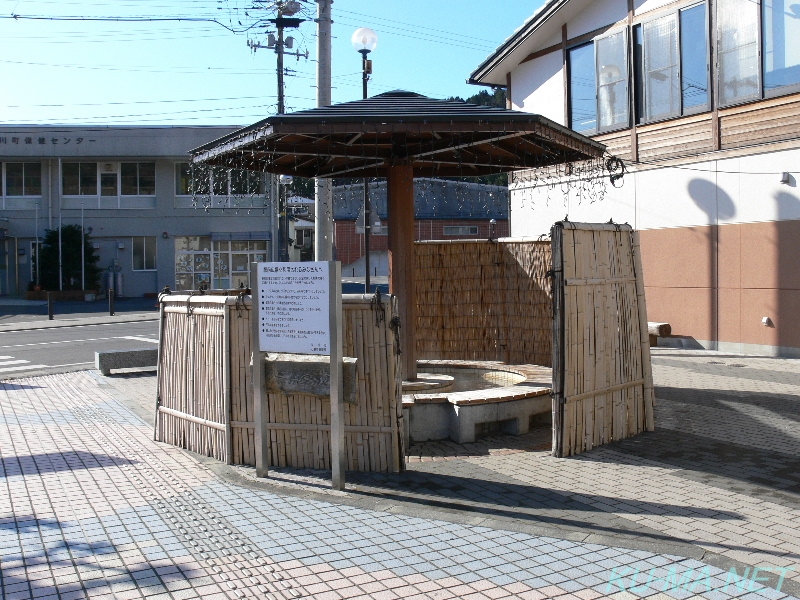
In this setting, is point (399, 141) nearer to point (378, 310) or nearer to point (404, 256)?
point (404, 256)

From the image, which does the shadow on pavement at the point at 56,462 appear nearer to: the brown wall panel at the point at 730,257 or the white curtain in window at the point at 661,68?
the brown wall panel at the point at 730,257

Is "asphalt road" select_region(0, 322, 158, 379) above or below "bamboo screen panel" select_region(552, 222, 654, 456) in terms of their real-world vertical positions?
below

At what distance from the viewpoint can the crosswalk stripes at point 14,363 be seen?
15227 mm

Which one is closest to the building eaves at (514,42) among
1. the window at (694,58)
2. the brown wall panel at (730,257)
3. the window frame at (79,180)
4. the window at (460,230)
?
the window at (694,58)

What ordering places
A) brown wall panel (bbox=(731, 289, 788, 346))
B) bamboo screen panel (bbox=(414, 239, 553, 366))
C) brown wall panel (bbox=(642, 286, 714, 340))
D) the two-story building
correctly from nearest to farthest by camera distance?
bamboo screen panel (bbox=(414, 239, 553, 366)) → the two-story building → brown wall panel (bbox=(731, 289, 788, 346)) → brown wall panel (bbox=(642, 286, 714, 340))

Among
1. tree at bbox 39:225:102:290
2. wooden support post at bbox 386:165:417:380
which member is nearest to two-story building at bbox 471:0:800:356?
wooden support post at bbox 386:165:417:380

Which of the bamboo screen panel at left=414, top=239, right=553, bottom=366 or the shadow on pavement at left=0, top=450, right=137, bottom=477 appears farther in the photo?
the bamboo screen panel at left=414, top=239, right=553, bottom=366

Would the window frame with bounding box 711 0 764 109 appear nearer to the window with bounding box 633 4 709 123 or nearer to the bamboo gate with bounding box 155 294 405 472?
the window with bounding box 633 4 709 123

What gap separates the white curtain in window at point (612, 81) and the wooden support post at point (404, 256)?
9254 mm

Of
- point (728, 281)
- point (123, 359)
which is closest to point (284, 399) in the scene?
point (123, 359)

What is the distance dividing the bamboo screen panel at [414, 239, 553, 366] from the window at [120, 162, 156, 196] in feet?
105

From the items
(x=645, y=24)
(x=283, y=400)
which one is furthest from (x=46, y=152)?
(x=283, y=400)

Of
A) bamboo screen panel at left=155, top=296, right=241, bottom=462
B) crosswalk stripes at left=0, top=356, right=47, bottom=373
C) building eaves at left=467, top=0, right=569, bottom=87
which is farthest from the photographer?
building eaves at left=467, top=0, right=569, bottom=87

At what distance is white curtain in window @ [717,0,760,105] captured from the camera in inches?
568
